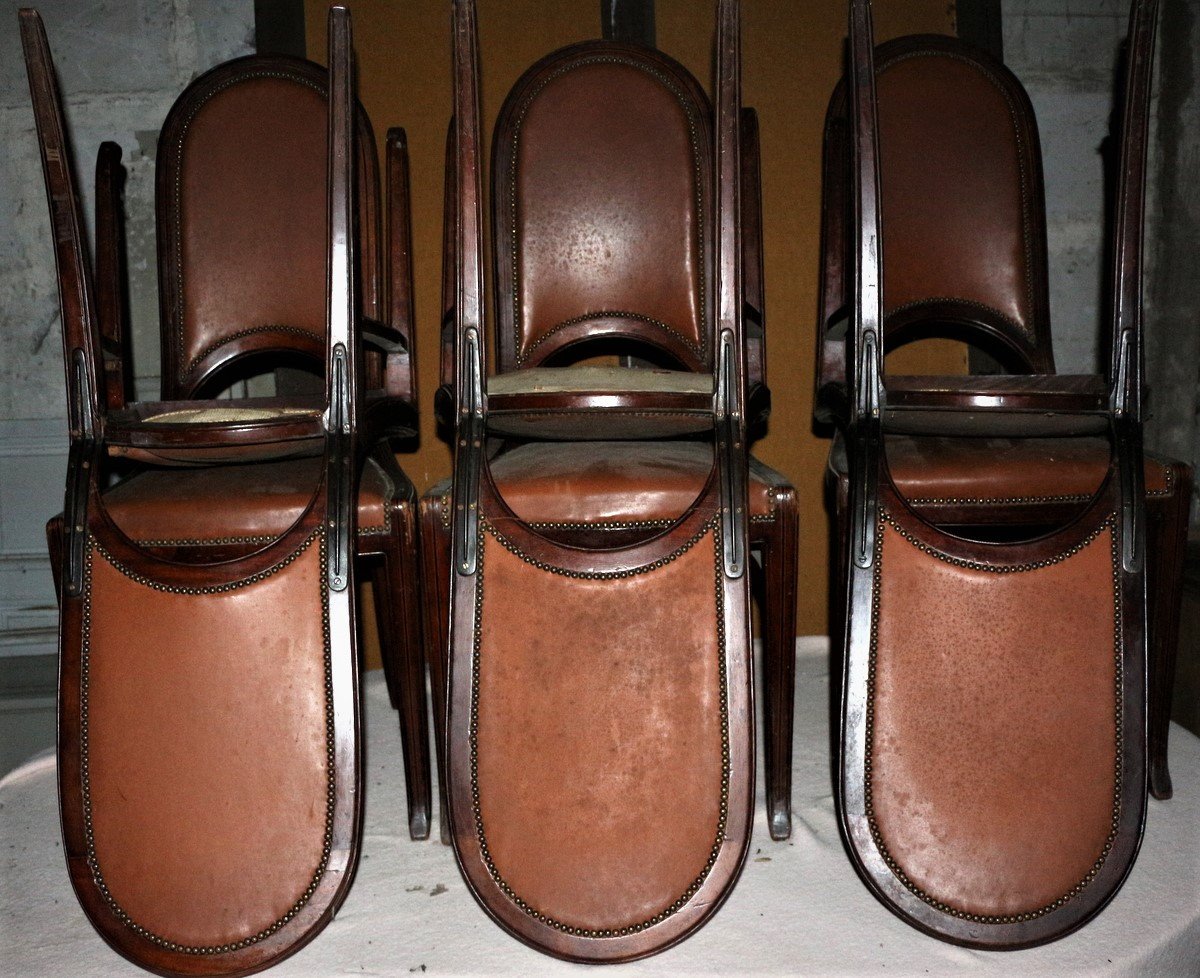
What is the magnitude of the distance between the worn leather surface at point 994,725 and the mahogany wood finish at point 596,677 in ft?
0.71

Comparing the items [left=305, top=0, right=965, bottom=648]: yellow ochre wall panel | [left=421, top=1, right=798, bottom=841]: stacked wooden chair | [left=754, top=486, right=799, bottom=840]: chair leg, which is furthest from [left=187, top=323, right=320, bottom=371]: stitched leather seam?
[left=754, top=486, right=799, bottom=840]: chair leg

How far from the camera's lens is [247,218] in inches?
72.8

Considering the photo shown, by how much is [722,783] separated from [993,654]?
42 cm

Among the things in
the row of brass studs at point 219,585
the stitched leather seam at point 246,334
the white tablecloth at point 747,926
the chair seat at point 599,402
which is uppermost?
the stitched leather seam at point 246,334

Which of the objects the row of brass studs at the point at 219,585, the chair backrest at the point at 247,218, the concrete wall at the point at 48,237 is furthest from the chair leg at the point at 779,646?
the concrete wall at the point at 48,237

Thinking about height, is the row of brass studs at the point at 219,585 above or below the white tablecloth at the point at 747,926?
above

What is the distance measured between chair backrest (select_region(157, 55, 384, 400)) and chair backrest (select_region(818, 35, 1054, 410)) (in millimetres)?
977

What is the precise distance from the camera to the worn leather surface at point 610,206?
1.87m

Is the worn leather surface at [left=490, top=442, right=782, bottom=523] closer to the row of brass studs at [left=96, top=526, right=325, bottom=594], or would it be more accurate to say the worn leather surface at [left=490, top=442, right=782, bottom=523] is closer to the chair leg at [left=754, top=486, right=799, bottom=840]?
the chair leg at [left=754, top=486, right=799, bottom=840]

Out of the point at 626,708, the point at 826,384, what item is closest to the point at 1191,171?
the point at 826,384

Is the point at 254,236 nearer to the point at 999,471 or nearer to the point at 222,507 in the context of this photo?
the point at 222,507

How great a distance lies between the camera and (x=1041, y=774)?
1.31 m

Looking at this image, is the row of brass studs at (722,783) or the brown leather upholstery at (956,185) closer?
the row of brass studs at (722,783)

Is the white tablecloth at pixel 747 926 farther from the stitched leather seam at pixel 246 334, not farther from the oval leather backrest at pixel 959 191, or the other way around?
the oval leather backrest at pixel 959 191
